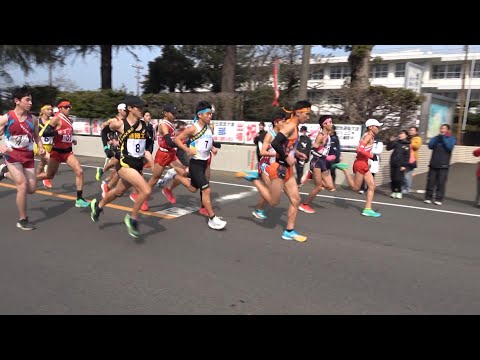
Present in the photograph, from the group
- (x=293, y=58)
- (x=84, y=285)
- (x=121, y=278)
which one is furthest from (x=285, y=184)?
(x=293, y=58)

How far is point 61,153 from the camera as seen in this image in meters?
6.82

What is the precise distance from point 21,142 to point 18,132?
150 mm

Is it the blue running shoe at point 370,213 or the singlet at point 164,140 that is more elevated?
the singlet at point 164,140

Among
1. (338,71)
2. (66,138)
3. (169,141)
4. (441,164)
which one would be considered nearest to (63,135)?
(66,138)

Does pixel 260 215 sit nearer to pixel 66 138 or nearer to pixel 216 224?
pixel 216 224

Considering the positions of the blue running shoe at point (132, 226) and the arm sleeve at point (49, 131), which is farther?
the arm sleeve at point (49, 131)

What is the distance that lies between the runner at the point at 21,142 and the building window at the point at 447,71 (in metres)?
51.5

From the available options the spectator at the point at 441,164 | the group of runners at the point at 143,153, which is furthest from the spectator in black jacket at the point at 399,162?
the group of runners at the point at 143,153

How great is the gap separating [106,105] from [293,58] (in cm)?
1434

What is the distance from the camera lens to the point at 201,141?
5.77 m

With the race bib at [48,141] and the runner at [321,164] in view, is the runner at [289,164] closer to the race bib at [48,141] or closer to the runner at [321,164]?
the runner at [321,164]

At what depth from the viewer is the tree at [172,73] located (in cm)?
2656

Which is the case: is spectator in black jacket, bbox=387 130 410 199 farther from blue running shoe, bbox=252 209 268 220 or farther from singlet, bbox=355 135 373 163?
blue running shoe, bbox=252 209 268 220

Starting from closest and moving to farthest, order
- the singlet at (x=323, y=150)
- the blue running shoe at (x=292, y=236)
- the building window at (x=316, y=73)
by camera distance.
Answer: the blue running shoe at (x=292, y=236)
the singlet at (x=323, y=150)
the building window at (x=316, y=73)
